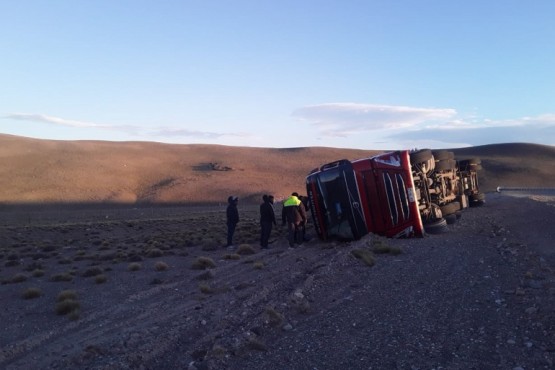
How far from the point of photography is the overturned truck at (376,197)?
717 inches

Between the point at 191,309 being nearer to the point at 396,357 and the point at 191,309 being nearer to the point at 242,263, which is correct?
the point at 396,357

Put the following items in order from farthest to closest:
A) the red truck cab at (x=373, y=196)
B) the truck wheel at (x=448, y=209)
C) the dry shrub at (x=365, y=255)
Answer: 1. the truck wheel at (x=448, y=209)
2. the red truck cab at (x=373, y=196)
3. the dry shrub at (x=365, y=255)

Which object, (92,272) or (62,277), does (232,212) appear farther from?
(62,277)

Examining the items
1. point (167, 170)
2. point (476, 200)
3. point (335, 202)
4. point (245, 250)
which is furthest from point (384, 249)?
point (167, 170)

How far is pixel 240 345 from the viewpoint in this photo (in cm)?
786

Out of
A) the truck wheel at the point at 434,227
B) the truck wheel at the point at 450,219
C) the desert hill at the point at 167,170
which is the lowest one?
the truck wheel at the point at 450,219

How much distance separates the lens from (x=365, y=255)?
47.3ft

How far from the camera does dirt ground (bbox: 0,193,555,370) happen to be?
24.1ft

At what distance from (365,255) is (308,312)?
195 inches

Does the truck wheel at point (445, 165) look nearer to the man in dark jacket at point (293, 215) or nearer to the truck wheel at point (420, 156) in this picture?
the truck wheel at point (420, 156)

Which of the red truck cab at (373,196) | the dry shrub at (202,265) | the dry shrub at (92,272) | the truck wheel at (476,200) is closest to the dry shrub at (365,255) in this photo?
the red truck cab at (373,196)

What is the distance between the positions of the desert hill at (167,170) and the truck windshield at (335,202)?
207 ft

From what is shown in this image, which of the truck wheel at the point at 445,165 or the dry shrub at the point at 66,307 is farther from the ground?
the truck wheel at the point at 445,165

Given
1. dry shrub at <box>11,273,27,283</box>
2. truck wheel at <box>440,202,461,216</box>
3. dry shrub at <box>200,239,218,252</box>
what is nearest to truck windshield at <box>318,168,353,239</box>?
truck wheel at <box>440,202,461,216</box>
